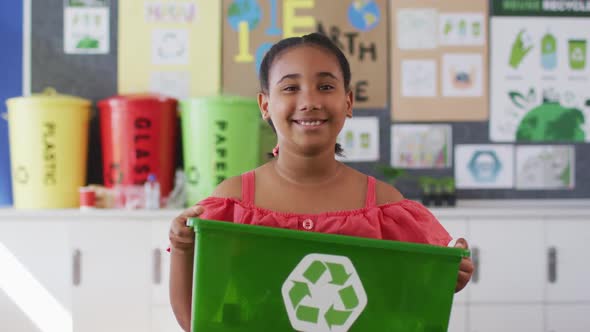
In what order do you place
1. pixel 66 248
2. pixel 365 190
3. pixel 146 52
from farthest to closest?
pixel 146 52 → pixel 66 248 → pixel 365 190

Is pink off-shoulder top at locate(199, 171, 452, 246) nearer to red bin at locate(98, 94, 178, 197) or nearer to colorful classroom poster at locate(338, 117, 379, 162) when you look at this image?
red bin at locate(98, 94, 178, 197)

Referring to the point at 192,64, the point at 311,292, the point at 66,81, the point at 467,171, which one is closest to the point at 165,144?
the point at 192,64

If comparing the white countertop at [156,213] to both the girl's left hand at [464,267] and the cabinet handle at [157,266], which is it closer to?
the cabinet handle at [157,266]

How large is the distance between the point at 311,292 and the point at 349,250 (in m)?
0.09

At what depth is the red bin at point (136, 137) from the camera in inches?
91.8

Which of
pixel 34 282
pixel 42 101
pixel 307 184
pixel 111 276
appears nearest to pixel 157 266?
pixel 111 276

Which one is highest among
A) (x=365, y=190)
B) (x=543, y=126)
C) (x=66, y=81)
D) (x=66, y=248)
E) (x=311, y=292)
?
(x=66, y=81)

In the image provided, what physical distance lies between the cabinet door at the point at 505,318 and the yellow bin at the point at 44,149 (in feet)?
5.80

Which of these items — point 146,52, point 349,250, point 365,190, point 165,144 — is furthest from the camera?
point 146,52

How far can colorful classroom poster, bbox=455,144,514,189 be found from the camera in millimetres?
2684

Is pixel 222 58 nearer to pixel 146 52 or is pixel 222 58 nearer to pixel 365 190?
pixel 146 52

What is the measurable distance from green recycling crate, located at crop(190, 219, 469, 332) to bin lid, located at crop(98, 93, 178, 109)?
1642mm

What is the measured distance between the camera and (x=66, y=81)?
103 inches

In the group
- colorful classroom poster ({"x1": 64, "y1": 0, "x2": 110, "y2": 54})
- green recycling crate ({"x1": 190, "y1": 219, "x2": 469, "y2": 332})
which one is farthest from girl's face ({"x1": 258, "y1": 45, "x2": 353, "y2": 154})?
colorful classroom poster ({"x1": 64, "y1": 0, "x2": 110, "y2": 54})
